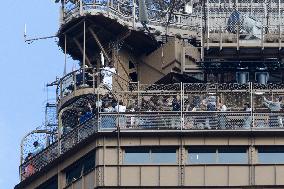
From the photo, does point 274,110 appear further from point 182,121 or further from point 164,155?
point 164,155

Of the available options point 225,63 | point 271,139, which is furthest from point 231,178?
point 225,63

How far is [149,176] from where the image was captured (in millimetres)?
116562

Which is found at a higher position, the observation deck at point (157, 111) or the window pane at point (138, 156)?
the observation deck at point (157, 111)

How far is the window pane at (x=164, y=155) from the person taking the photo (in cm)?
11712

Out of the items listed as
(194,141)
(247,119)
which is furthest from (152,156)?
(247,119)

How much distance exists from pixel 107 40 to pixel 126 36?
1203 millimetres

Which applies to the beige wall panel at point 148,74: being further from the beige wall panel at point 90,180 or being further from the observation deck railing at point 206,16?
the beige wall panel at point 90,180

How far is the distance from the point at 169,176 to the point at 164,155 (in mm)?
1388

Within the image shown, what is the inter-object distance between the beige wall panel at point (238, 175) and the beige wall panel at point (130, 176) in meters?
5.14

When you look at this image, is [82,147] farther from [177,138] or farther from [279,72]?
[279,72]

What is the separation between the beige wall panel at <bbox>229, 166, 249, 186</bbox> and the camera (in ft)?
381

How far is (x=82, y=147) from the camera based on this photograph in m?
119

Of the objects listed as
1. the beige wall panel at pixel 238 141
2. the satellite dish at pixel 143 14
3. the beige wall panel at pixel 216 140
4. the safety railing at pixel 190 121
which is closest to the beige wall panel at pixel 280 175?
the beige wall panel at pixel 238 141

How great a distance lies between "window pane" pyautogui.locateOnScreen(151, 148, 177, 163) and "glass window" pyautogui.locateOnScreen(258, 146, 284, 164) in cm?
479
